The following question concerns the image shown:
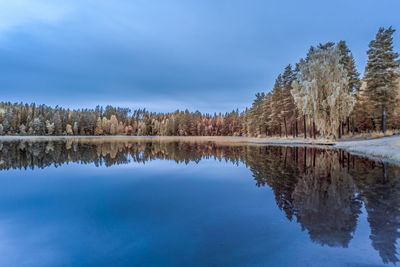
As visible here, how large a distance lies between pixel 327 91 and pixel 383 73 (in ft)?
24.3

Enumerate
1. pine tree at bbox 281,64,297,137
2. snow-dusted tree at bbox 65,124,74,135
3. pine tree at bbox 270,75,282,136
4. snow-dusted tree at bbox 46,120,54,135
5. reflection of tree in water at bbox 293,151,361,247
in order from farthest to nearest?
snow-dusted tree at bbox 65,124,74,135 < snow-dusted tree at bbox 46,120,54,135 < pine tree at bbox 270,75,282,136 < pine tree at bbox 281,64,297,137 < reflection of tree in water at bbox 293,151,361,247

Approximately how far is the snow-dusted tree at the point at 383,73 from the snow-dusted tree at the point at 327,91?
11.3 ft

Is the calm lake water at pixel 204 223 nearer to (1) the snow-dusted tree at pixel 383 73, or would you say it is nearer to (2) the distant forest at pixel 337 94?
(2) the distant forest at pixel 337 94

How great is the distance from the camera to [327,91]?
1242 inches

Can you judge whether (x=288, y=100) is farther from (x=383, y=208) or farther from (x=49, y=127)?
(x=49, y=127)

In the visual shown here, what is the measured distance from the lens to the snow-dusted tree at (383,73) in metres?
31.1

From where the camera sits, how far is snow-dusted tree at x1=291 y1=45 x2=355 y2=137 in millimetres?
30344

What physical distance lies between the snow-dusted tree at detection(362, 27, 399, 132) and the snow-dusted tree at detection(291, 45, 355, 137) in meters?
3.44

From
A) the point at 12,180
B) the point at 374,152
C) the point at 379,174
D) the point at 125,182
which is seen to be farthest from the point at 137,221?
the point at 374,152

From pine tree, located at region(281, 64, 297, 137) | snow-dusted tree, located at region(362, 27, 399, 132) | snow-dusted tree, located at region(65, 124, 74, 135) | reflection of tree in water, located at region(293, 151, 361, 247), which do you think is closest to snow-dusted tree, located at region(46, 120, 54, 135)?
snow-dusted tree, located at region(65, 124, 74, 135)

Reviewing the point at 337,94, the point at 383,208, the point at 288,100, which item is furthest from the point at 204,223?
the point at 288,100

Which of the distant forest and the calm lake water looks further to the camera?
the distant forest

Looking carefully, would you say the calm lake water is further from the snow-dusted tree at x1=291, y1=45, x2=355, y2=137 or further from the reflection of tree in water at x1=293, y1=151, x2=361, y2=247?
the snow-dusted tree at x1=291, y1=45, x2=355, y2=137

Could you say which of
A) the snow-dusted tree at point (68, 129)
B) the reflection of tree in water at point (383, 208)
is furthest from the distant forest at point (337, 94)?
the snow-dusted tree at point (68, 129)
